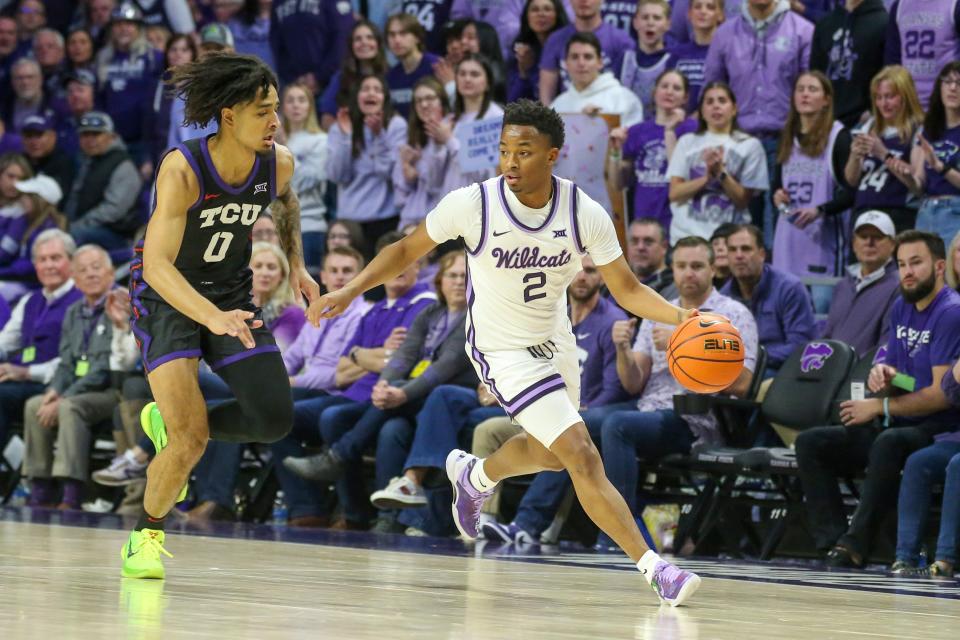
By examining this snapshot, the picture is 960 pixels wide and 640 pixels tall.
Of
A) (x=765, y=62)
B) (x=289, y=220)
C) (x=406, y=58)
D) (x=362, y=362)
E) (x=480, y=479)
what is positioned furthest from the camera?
(x=406, y=58)

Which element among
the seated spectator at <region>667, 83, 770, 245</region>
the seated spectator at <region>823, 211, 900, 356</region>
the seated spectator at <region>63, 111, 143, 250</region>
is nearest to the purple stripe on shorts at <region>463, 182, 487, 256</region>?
the seated spectator at <region>823, 211, 900, 356</region>

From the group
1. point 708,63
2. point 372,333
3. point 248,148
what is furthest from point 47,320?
point 248,148

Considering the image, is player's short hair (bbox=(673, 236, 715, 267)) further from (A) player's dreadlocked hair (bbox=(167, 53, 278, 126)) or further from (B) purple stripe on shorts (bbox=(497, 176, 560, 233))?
(A) player's dreadlocked hair (bbox=(167, 53, 278, 126))

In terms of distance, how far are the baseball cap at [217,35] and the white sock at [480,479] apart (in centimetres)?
774

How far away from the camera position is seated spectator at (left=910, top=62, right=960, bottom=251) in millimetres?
9102

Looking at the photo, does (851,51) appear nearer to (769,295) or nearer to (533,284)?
(769,295)

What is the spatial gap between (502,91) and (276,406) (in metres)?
6.60

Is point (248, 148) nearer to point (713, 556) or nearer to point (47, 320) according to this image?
point (713, 556)

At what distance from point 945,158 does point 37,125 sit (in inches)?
336

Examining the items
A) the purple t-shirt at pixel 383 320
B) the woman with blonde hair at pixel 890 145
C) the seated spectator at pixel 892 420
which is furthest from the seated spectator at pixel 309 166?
the seated spectator at pixel 892 420

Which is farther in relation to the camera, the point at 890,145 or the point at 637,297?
the point at 890,145

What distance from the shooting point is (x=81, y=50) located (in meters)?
14.8

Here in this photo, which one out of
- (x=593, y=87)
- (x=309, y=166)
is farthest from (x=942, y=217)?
(x=309, y=166)

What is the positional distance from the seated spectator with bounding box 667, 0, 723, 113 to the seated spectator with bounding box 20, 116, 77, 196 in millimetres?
5969
